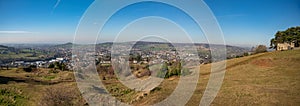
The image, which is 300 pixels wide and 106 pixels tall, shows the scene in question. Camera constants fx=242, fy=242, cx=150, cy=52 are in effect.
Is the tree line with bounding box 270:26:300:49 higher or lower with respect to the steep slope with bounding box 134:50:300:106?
higher

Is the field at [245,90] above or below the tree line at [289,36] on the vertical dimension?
below

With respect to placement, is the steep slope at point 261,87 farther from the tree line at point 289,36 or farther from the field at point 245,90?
the tree line at point 289,36

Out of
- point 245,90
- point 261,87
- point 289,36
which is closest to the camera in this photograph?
point 245,90

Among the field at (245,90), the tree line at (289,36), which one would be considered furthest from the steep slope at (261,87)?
the tree line at (289,36)

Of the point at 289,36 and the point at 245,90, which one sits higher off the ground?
the point at 289,36

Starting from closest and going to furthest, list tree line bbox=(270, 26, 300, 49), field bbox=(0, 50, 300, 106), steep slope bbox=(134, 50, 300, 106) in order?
1. steep slope bbox=(134, 50, 300, 106)
2. field bbox=(0, 50, 300, 106)
3. tree line bbox=(270, 26, 300, 49)

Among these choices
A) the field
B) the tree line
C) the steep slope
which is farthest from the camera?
the tree line

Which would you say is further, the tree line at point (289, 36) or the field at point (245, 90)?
the tree line at point (289, 36)

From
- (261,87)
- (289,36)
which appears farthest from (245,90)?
(289,36)

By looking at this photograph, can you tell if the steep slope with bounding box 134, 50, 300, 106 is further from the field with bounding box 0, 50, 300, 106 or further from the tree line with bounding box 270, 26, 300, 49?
the tree line with bounding box 270, 26, 300, 49

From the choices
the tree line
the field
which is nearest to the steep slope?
the field

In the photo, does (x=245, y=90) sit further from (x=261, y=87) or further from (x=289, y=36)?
(x=289, y=36)
